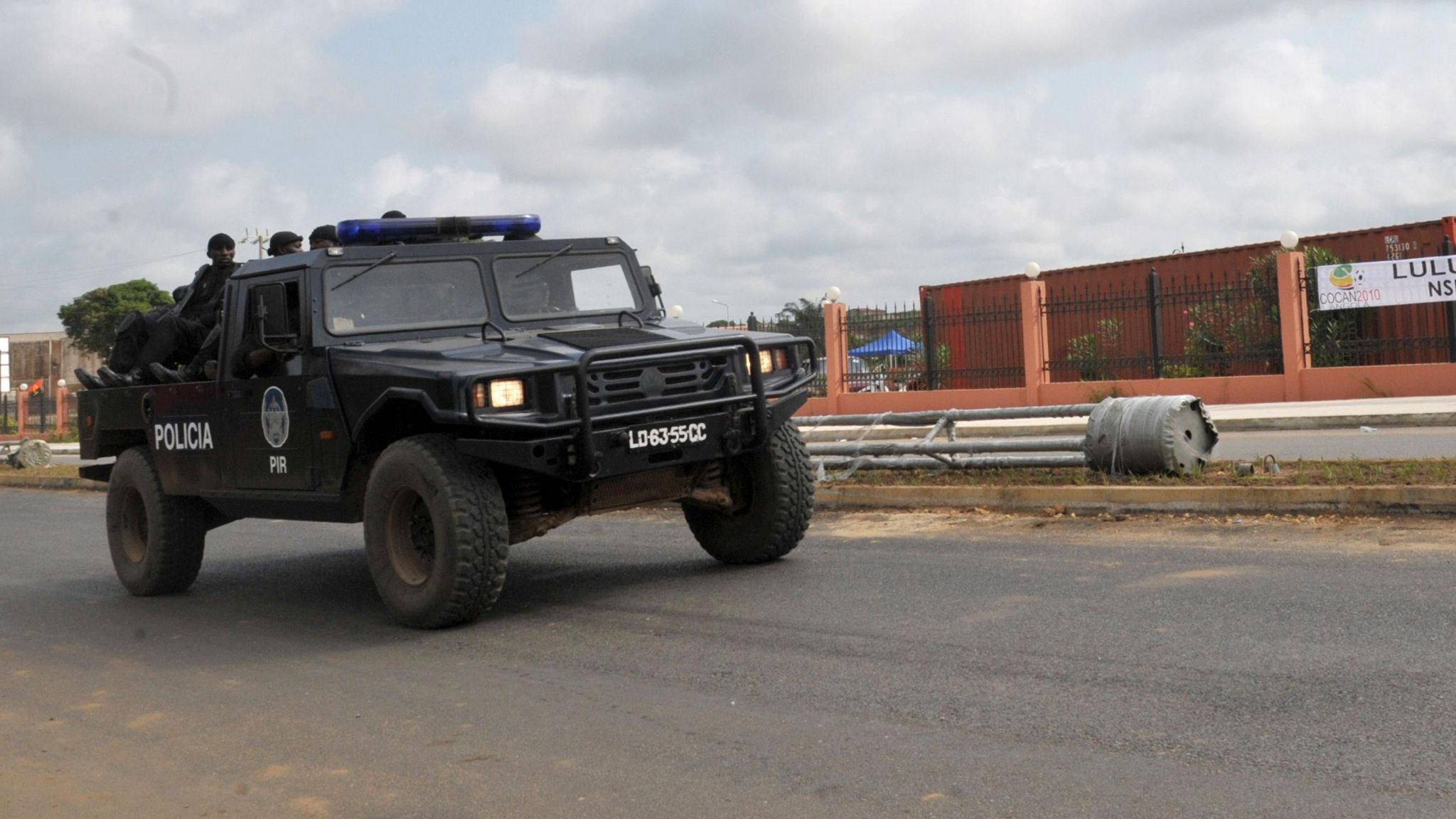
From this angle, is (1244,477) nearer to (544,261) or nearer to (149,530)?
(544,261)

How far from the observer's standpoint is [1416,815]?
11.3 feet

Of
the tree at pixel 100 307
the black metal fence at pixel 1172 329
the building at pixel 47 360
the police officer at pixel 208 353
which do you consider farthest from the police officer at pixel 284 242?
the building at pixel 47 360

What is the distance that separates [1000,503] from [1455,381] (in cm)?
1387

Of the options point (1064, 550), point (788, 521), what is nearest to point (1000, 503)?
point (1064, 550)

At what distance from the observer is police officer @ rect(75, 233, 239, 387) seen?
351 inches

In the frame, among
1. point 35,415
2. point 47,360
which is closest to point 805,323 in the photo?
point 35,415

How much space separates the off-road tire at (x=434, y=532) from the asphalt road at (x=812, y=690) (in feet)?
0.60

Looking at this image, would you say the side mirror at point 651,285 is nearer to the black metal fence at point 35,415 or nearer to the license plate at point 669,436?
the license plate at point 669,436

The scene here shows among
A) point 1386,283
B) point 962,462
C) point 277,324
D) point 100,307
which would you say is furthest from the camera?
point 100,307

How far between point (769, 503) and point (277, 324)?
A: 8.92 ft

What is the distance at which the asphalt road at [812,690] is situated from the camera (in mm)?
3959

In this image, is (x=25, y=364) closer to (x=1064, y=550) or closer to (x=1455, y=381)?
(x=1455, y=381)

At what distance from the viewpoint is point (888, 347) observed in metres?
26.8

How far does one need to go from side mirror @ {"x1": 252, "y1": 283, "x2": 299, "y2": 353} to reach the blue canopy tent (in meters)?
19.7
